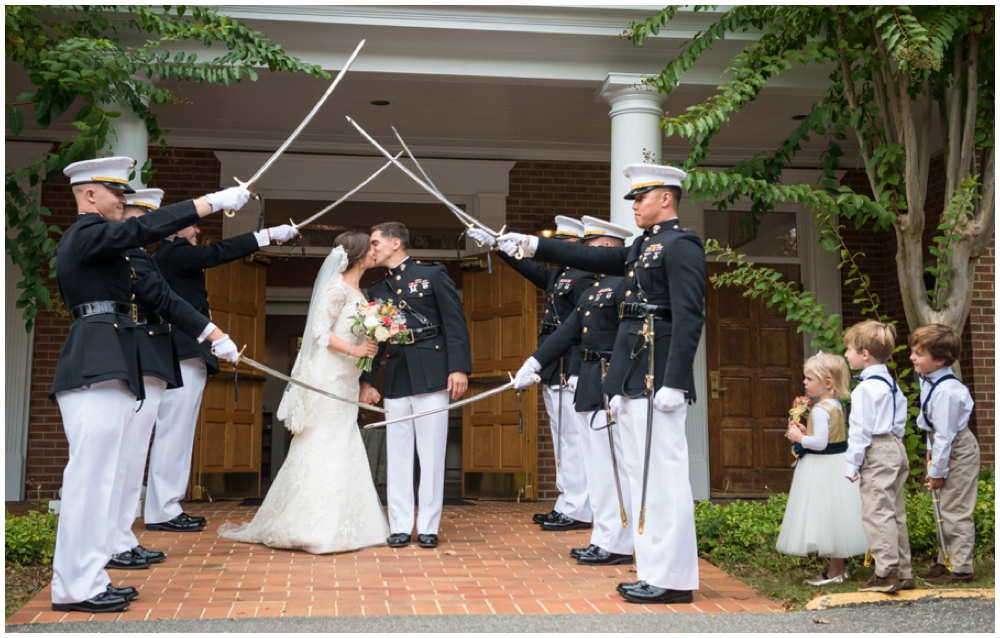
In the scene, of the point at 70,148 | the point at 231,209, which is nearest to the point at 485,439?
the point at 70,148

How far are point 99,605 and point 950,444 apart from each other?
Result: 3988 mm

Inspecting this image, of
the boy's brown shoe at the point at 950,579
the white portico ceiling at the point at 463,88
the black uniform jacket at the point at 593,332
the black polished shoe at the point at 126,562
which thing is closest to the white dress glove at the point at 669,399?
the black uniform jacket at the point at 593,332

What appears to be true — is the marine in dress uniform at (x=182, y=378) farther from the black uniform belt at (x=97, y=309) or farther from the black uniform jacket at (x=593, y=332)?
the black uniform jacket at (x=593, y=332)

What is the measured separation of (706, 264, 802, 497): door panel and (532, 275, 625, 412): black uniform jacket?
15.3 ft

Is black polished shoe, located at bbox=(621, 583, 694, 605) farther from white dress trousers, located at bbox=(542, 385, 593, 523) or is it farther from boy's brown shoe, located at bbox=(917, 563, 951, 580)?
white dress trousers, located at bbox=(542, 385, 593, 523)

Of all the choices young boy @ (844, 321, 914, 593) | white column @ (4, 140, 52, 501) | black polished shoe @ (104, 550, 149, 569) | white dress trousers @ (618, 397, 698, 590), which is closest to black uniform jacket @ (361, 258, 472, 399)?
black polished shoe @ (104, 550, 149, 569)

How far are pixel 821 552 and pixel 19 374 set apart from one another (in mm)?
7478

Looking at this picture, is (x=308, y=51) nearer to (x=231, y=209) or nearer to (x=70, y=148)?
(x=70, y=148)

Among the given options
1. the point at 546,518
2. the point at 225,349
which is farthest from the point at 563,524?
the point at 225,349

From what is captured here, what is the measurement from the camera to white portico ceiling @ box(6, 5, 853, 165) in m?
6.91

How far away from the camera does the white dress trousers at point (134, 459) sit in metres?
5.02

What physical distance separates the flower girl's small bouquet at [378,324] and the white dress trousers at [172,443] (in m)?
1.20

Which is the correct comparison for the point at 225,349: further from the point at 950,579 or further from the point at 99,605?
the point at 950,579

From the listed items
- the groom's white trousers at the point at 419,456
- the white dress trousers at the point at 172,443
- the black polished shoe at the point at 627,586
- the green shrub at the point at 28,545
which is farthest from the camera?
the white dress trousers at the point at 172,443
